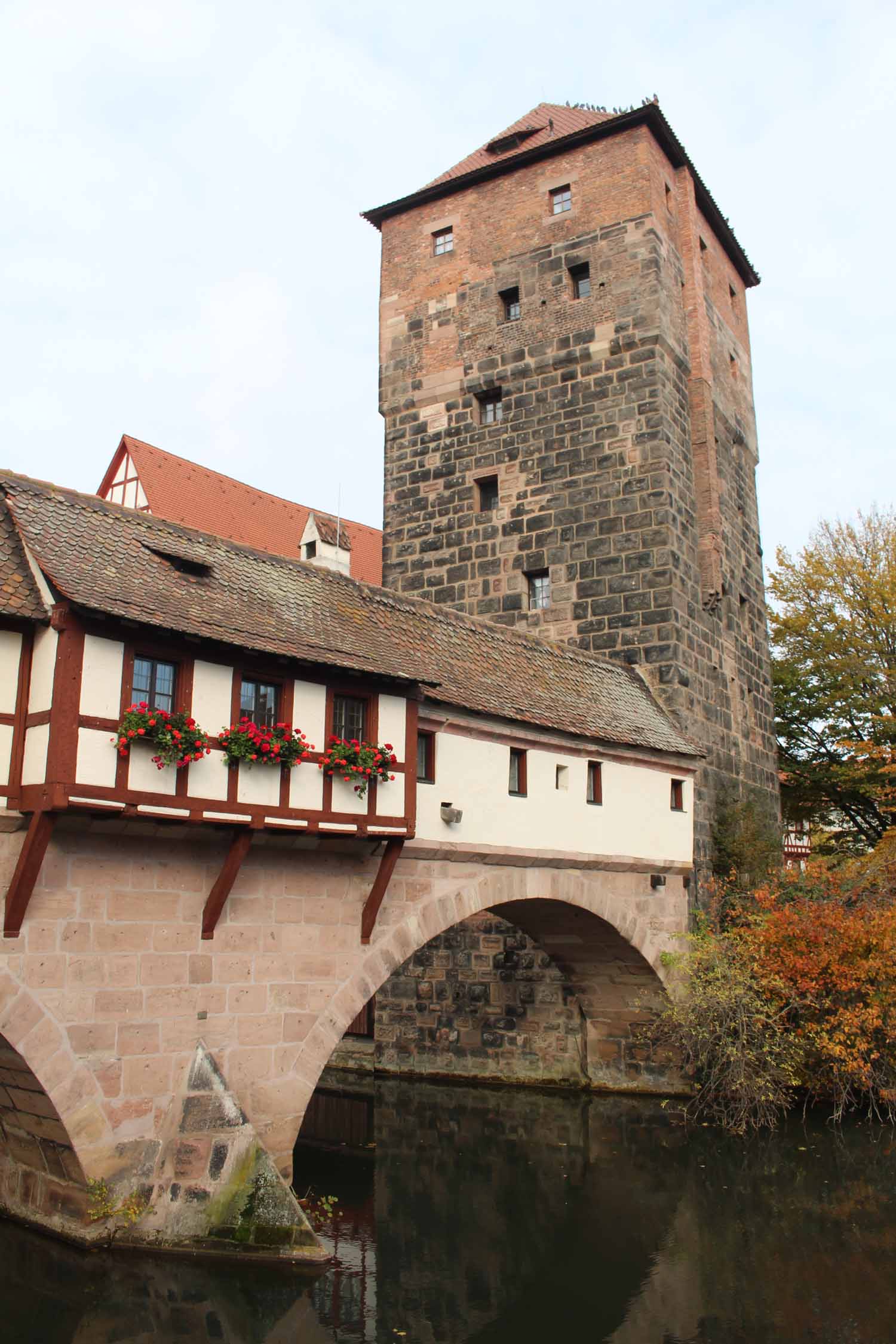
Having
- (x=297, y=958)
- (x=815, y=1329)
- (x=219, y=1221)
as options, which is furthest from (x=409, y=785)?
(x=815, y=1329)

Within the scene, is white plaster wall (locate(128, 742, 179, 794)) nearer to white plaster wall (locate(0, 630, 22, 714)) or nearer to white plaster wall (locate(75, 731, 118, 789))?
white plaster wall (locate(75, 731, 118, 789))

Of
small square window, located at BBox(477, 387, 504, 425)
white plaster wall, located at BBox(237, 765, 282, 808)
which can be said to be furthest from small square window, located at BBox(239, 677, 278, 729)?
small square window, located at BBox(477, 387, 504, 425)

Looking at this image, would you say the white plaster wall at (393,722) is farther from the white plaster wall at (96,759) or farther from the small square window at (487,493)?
the small square window at (487,493)

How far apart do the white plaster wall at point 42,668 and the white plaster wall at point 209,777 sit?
130 cm

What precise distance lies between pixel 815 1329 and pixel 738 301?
21.5 meters

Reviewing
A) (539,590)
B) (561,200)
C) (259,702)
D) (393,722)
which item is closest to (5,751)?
(259,702)

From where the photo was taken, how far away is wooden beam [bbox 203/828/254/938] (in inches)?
410

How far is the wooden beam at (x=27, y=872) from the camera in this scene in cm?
920

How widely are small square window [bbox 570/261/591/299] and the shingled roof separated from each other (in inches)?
308

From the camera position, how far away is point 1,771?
9.42 metres

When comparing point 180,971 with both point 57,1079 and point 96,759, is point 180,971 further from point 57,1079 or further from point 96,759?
point 96,759

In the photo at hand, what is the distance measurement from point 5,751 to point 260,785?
86.9 inches

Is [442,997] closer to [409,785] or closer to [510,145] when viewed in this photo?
[409,785]

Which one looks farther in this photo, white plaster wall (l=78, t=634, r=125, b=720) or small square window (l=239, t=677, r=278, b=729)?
small square window (l=239, t=677, r=278, b=729)
